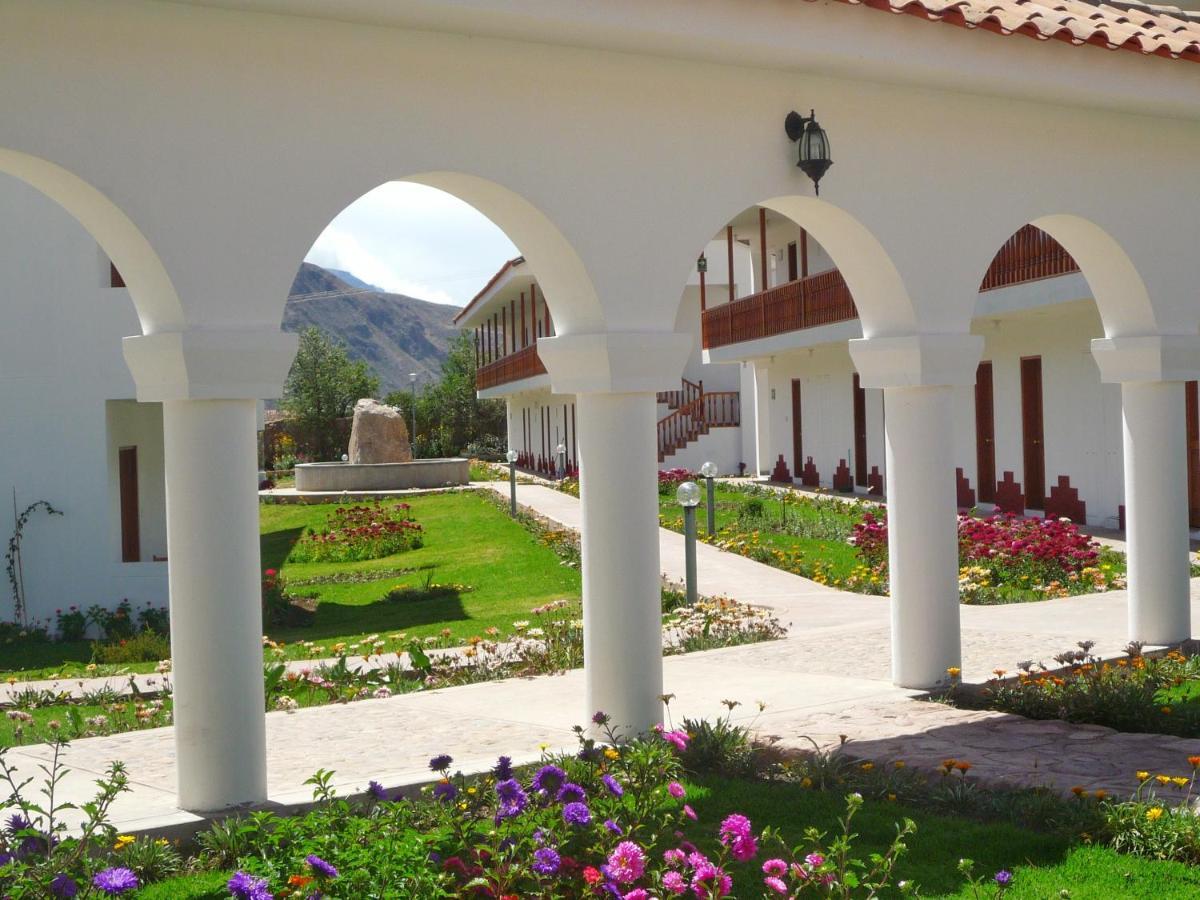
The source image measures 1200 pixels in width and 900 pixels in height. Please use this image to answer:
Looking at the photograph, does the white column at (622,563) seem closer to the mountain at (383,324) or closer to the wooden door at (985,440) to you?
the wooden door at (985,440)

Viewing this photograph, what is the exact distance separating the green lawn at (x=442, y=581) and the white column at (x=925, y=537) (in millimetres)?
4998

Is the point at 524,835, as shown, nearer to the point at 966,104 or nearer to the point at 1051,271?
the point at 966,104

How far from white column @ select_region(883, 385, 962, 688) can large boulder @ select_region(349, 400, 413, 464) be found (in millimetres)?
27136

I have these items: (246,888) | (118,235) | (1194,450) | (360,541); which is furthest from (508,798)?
(360,541)

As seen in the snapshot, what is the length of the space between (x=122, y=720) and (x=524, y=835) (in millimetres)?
4897

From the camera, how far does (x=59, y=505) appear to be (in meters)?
14.8

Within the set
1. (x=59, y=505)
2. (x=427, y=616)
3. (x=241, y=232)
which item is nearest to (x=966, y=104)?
(x=241, y=232)

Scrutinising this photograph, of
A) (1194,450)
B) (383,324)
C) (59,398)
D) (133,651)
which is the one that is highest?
(383,324)

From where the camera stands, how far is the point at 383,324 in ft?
545

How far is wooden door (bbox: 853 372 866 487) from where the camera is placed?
81.8ft

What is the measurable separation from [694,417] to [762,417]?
2.42 metres

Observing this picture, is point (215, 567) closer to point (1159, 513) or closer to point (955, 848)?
point (955, 848)

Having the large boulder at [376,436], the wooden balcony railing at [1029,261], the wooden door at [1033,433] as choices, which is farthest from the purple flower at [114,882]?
the large boulder at [376,436]

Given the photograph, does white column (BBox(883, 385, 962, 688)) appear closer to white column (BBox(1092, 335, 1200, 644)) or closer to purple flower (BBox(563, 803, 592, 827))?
white column (BBox(1092, 335, 1200, 644))
